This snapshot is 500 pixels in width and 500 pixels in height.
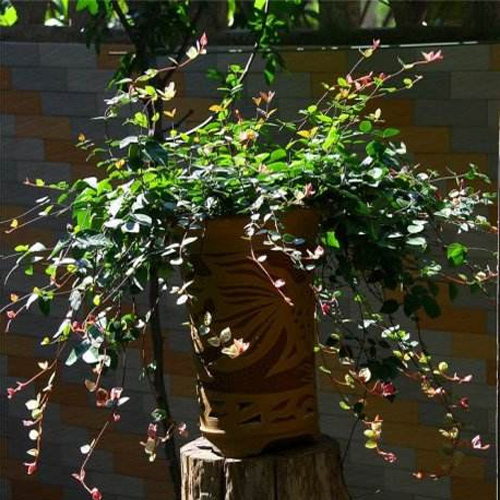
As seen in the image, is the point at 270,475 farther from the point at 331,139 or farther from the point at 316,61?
the point at 316,61

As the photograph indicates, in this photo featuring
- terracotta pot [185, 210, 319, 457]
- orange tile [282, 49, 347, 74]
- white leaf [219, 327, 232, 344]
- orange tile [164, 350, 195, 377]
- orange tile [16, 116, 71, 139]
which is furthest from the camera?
orange tile [16, 116, 71, 139]

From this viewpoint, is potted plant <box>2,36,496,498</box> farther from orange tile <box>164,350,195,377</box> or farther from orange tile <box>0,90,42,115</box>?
orange tile <box>0,90,42,115</box>

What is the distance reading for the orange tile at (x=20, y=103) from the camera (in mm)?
3311

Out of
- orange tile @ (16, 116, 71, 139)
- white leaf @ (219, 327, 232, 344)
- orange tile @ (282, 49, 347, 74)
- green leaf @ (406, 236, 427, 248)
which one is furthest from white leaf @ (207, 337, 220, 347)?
orange tile @ (16, 116, 71, 139)

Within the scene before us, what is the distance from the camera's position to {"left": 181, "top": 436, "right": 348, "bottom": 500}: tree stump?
82.0 inches

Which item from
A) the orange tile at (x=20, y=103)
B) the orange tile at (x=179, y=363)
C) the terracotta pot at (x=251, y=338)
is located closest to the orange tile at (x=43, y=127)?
the orange tile at (x=20, y=103)

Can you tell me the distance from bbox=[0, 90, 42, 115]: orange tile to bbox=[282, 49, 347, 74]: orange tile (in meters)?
0.80

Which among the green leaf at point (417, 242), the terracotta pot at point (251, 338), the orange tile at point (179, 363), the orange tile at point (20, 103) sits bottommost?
the orange tile at point (179, 363)

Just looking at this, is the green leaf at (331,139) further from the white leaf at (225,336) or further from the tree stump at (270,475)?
the tree stump at (270,475)

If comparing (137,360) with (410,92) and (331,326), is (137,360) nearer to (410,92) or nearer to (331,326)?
(331,326)

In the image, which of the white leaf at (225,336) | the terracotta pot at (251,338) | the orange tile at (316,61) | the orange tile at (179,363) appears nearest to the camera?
the white leaf at (225,336)

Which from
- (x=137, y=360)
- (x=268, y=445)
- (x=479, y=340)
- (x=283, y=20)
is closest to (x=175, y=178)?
(x=268, y=445)

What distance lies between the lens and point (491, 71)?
2.71 m

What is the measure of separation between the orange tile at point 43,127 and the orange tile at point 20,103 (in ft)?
0.06
